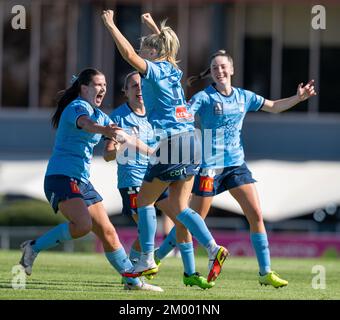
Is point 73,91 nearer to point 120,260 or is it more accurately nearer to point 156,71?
point 156,71

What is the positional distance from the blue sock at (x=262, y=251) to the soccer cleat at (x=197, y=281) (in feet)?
2.46

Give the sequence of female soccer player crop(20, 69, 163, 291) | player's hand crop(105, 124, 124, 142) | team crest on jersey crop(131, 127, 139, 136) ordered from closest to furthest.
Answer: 1. player's hand crop(105, 124, 124, 142)
2. female soccer player crop(20, 69, 163, 291)
3. team crest on jersey crop(131, 127, 139, 136)

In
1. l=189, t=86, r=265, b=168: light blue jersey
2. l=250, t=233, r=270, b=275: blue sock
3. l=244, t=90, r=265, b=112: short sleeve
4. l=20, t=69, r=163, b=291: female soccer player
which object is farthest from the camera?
l=244, t=90, r=265, b=112: short sleeve

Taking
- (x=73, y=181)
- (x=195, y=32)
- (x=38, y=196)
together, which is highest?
(x=195, y=32)

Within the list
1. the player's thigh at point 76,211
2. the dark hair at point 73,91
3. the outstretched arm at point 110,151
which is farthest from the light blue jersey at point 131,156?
the player's thigh at point 76,211

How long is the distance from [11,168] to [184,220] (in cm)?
2009

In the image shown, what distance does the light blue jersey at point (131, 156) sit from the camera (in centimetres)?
1205

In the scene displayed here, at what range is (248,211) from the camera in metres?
11.1

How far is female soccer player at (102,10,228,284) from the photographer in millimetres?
10125

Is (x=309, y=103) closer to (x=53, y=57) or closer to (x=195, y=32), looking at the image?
(x=195, y=32)

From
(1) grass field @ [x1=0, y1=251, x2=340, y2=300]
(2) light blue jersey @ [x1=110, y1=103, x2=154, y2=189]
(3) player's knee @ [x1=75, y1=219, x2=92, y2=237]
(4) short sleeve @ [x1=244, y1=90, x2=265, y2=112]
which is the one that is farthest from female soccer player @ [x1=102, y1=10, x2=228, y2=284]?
(2) light blue jersey @ [x1=110, y1=103, x2=154, y2=189]

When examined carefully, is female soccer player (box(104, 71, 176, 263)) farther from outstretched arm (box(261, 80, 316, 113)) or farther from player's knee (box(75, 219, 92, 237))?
player's knee (box(75, 219, 92, 237))

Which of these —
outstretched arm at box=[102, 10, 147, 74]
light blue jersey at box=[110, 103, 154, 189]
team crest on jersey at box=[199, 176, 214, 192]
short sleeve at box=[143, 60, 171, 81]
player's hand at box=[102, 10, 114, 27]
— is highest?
player's hand at box=[102, 10, 114, 27]
